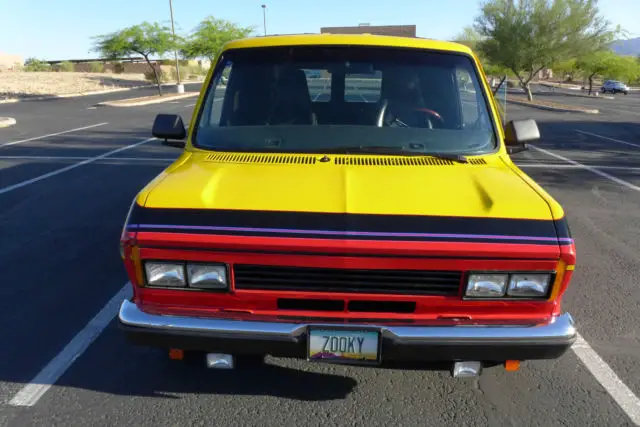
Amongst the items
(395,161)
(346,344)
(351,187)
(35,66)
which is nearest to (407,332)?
(346,344)

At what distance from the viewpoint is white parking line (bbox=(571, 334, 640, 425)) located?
290cm

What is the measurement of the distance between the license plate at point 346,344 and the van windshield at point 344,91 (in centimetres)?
158

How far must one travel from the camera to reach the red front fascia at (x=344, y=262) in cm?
228

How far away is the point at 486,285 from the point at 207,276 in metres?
1.29

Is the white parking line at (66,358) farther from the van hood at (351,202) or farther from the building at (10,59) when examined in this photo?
the building at (10,59)

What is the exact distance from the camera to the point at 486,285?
2375 millimetres

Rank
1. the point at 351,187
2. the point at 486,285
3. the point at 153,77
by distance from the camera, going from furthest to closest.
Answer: the point at 153,77 < the point at 351,187 < the point at 486,285

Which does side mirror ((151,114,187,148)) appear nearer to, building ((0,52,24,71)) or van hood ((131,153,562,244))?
van hood ((131,153,562,244))

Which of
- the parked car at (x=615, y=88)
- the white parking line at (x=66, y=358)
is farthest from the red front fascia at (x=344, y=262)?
the parked car at (x=615, y=88)

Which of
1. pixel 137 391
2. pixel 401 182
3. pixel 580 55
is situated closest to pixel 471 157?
pixel 401 182

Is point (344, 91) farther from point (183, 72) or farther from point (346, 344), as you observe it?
point (183, 72)

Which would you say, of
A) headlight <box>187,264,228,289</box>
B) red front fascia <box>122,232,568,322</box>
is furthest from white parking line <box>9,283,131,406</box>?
headlight <box>187,264,228,289</box>

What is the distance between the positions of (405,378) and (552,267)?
1.25 m

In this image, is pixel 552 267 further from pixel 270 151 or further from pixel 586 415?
pixel 270 151
